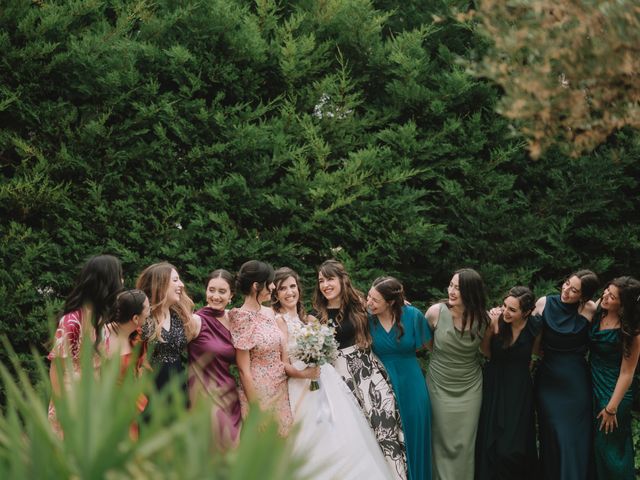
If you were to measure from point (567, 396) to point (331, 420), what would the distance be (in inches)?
77.1

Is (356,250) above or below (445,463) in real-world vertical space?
above

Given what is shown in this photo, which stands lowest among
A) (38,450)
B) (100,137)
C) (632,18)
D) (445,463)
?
(445,463)

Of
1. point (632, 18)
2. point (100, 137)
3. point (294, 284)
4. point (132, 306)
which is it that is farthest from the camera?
point (100, 137)

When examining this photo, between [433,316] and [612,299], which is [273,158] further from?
[612,299]

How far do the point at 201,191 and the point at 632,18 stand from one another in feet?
13.5

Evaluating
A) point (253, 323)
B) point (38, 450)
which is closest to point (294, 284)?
point (253, 323)

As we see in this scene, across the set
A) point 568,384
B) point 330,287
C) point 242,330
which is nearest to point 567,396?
point 568,384

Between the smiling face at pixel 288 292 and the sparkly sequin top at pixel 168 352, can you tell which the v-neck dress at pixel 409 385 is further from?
the sparkly sequin top at pixel 168 352

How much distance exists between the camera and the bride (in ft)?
17.1

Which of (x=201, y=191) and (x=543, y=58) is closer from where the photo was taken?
(x=543, y=58)

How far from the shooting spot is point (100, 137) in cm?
620

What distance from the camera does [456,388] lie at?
18.9 feet

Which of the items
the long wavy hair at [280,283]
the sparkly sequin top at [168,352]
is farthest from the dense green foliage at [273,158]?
the sparkly sequin top at [168,352]

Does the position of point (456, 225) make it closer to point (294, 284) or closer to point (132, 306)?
point (294, 284)
